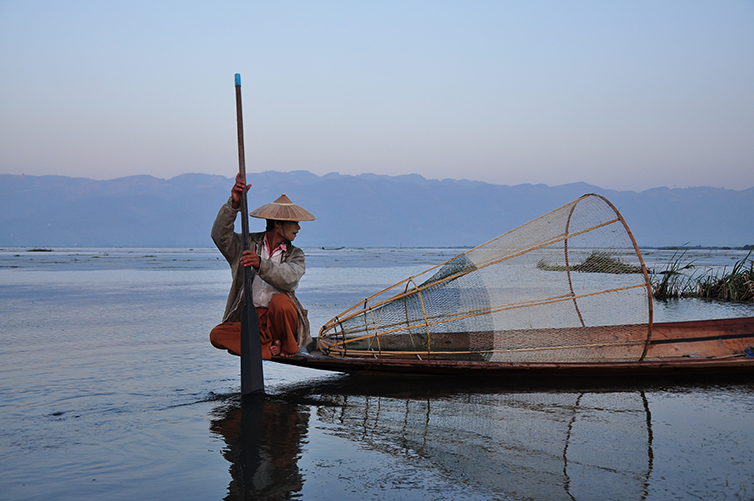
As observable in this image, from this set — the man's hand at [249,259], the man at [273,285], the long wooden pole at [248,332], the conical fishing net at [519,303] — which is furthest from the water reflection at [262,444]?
the man's hand at [249,259]

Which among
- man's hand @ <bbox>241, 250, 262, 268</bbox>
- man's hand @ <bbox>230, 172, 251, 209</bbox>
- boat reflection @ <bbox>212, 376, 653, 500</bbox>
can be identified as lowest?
boat reflection @ <bbox>212, 376, 653, 500</bbox>

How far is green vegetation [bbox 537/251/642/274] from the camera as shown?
5.80 metres

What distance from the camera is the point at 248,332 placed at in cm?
458

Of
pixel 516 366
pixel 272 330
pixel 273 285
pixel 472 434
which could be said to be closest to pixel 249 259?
pixel 273 285

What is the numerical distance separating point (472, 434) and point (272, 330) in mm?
1958

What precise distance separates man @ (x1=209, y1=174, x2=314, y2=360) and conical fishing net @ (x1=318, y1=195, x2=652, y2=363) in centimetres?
50

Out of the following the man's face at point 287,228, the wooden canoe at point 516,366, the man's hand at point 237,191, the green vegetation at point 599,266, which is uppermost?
the man's hand at point 237,191

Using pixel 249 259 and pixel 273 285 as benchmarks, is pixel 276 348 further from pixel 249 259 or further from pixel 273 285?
pixel 249 259

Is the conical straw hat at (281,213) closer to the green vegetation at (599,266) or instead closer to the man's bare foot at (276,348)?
the man's bare foot at (276,348)

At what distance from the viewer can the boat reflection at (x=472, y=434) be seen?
3.04 meters

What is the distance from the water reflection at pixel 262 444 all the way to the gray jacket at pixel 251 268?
76cm

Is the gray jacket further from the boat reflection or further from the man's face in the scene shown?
the boat reflection

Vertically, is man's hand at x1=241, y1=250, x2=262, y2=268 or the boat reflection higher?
man's hand at x1=241, y1=250, x2=262, y2=268

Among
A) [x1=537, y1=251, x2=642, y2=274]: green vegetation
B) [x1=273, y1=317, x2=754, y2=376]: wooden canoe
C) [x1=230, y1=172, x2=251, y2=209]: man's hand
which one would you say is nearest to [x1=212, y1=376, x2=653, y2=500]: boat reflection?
[x1=273, y1=317, x2=754, y2=376]: wooden canoe
